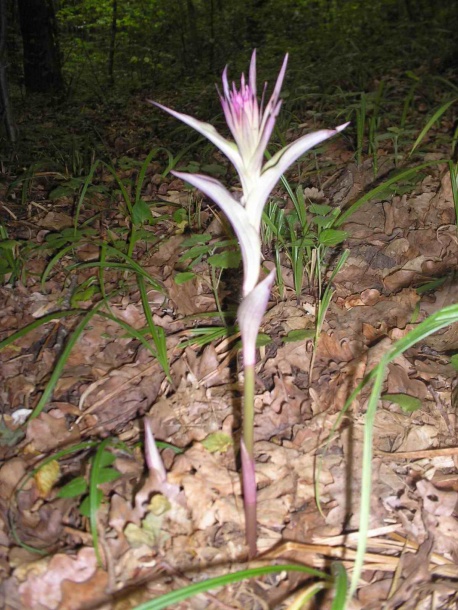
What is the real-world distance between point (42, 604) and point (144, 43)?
7079 mm

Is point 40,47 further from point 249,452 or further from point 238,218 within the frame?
point 249,452

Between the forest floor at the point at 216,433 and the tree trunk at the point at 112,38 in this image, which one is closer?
the forest floor at the point at 216,433

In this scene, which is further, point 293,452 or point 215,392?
point 215,392

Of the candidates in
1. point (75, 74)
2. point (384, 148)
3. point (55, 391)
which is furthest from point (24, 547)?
point (75, 74)

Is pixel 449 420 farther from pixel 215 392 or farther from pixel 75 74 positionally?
pixel 75 74

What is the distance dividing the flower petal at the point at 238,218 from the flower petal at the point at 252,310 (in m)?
0.03

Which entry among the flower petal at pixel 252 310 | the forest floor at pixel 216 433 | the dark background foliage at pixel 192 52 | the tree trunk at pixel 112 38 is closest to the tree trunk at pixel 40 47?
the dark background foliage at pixel 192 52

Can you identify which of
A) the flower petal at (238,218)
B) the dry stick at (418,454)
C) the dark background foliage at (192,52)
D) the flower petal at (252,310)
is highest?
the dark background foliage at (192,52)

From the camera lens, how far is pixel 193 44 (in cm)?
682

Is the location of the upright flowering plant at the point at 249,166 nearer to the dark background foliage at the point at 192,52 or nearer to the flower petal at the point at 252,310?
the flower petal at the point at 252,310

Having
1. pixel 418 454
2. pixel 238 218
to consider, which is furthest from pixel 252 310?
pixel 418 454

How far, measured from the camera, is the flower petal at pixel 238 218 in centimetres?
90

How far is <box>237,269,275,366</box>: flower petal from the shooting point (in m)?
0.91

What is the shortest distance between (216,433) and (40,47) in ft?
17.5
